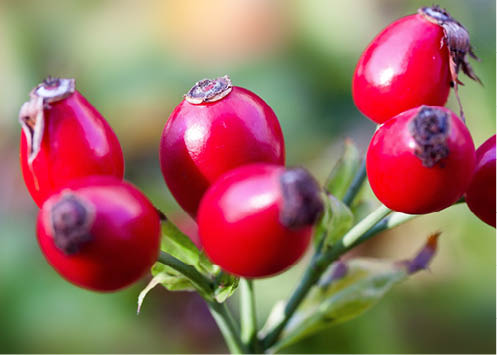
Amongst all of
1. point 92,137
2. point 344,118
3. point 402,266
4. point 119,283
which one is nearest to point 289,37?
point 344,118

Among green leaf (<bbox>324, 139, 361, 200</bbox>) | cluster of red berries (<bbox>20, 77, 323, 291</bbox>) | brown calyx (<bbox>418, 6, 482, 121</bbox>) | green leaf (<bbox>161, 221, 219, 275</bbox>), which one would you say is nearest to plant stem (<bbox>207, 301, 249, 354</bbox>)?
green leaf (<bbox>161, 221, 219, 275</bbox>)

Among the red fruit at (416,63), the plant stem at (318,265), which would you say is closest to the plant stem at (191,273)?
the plant stem at (318,265)

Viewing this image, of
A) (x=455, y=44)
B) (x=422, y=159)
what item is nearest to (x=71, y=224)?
(x=422, y=159)

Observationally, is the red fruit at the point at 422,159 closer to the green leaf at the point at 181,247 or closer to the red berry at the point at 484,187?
the red berry at the point at 484,187

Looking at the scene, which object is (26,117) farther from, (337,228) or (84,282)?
(337,228)

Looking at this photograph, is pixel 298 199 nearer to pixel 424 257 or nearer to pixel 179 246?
pixel 179 246
